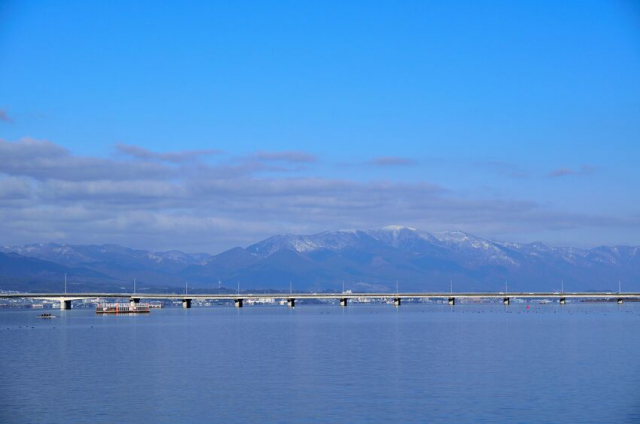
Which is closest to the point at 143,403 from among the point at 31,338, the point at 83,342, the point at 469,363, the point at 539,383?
the point at 539,383

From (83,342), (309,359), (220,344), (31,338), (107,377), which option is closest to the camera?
(107,377)

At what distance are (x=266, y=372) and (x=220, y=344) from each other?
33.5 metres

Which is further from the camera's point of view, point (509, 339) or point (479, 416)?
point (509, 339)

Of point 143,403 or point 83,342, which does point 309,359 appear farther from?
point 83,342

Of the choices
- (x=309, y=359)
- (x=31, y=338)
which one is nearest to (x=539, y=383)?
(x=309, y=359)

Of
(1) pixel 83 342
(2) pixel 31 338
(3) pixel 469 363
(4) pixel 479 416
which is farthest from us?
(2) pixel 31 338

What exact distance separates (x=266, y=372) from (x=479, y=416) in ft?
80.9

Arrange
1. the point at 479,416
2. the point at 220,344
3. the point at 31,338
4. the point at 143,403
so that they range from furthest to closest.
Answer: the point at 31,338, the point at 220,344, the point at 143,403, the point at 479,416

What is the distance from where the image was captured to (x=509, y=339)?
101 metres

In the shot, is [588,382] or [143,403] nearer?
[143,403]

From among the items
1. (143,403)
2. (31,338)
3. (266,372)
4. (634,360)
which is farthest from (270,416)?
(31,338)

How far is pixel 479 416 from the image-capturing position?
4416cm

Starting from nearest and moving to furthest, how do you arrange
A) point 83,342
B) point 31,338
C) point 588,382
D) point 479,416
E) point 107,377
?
point 479,416 < point 588,382 < point 107,377 < point 83,342 < point 31,338

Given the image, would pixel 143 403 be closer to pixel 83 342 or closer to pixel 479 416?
pixel 479 416
